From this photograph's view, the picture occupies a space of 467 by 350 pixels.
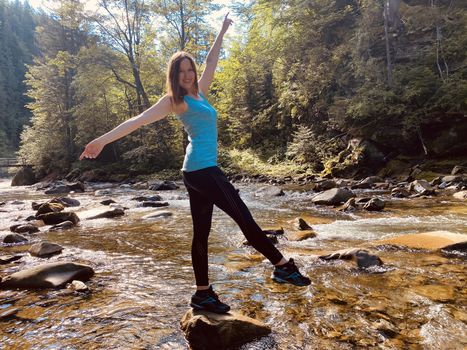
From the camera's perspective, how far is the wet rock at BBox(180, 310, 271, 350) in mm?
2596

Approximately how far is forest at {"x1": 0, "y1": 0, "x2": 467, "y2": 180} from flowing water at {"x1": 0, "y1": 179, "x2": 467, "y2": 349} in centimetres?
1111

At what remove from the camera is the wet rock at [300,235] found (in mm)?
5955

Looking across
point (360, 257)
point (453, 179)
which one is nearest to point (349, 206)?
point (360, 257)

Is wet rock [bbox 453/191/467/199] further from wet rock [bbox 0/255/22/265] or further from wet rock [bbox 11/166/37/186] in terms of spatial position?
wet rock [bbox 11/166/37/186]

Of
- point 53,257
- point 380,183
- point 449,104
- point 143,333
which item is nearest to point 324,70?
point 449,104

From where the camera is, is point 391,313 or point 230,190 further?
point 391,313

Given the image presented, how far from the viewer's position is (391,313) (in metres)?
2.98

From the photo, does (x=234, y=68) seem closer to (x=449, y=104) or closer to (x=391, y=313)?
(x=449, y=104)

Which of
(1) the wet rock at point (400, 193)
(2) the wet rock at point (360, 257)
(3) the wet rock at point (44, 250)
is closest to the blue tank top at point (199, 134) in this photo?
(2) the wet rock at point (360, 257)

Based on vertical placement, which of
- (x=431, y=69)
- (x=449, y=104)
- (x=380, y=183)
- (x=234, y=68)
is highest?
(x=234, y=68)

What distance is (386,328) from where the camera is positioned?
8.91 feet

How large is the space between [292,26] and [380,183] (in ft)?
45.1

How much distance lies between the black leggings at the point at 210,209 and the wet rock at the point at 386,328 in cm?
87

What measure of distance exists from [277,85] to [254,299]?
81.9 feet
